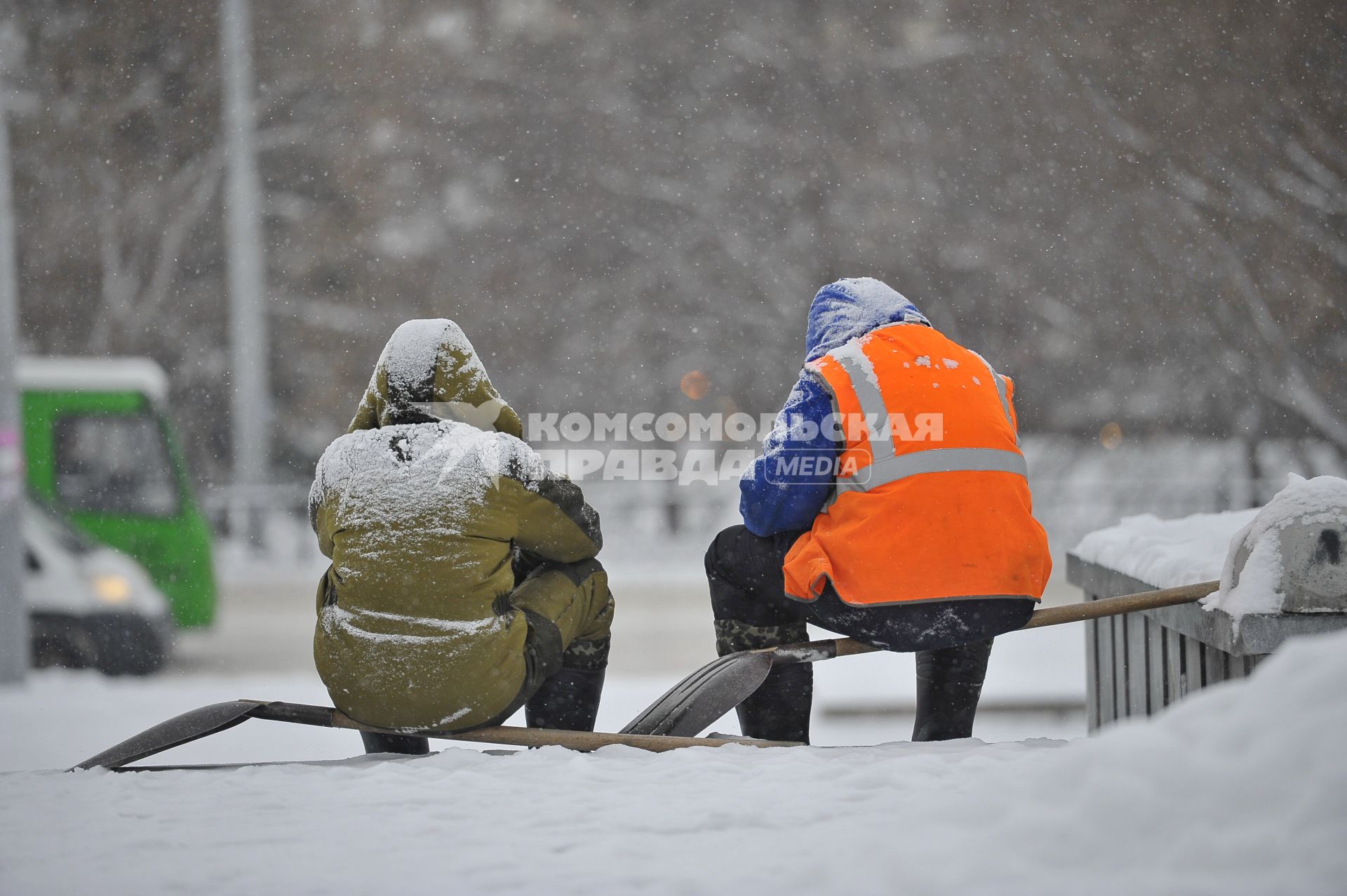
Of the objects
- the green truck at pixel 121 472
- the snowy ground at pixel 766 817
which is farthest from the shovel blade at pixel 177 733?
the green truck at pixel 121 472

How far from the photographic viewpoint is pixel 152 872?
206 centimetres

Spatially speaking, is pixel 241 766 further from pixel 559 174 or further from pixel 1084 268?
pixel 559 174

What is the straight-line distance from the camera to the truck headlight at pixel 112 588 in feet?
26.2

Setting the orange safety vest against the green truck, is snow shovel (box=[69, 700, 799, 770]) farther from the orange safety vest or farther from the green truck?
the green truck

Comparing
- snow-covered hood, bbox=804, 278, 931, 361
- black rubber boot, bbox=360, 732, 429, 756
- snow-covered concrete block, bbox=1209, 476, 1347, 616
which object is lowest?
black rubber boot, bbox=360, 732, 429, 756

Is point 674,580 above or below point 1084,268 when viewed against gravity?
below

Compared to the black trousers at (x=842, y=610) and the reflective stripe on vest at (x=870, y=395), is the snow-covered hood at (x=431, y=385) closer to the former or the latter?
the black trousers at (x=842, y=610)

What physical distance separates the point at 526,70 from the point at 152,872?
19905 millimetres

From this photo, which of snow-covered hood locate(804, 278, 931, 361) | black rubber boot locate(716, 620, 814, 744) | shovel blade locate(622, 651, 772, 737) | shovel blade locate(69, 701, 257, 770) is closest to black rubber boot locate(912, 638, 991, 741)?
black rubber boot locate(716, 620, 814, 744)

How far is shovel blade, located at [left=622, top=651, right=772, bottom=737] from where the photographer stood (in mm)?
2910

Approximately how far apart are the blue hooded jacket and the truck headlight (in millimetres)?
6206

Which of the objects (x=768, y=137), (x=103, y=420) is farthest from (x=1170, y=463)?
(x=103, y=420)

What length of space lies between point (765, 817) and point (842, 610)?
0.70 metres

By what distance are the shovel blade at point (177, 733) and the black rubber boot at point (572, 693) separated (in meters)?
0.72
